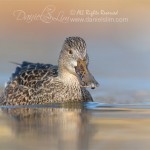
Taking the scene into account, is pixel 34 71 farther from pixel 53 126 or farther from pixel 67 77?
pixel 53 126

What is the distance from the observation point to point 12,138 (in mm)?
7383

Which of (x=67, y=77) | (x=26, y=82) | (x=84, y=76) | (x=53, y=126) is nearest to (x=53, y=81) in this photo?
(x=67, y=77)

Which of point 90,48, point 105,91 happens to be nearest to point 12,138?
point 105,91

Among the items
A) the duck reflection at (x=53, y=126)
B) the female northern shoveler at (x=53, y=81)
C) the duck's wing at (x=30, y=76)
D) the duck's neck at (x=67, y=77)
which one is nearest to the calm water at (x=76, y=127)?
Answer: the duck reflection at (x=53, y=126)

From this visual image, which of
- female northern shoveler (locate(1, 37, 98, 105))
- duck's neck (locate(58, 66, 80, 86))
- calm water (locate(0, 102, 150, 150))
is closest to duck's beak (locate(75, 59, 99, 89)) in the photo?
female northern shoveler (locate(1, 37, 98, 105))

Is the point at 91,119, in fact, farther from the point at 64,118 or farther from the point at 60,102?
the point at 60,102

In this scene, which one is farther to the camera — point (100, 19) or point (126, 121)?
point (100, 19)

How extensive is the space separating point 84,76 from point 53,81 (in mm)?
1028

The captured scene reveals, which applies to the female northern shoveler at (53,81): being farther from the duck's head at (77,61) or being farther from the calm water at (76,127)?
the calm water at (76,127)

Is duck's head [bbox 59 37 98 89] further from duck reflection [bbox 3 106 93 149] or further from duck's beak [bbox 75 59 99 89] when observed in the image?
duck reflection [bbox 3 106 93 149]

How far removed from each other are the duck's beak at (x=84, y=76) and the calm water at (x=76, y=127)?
0.34 m

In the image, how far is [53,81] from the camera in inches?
419

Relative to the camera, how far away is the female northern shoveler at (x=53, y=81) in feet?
33.3

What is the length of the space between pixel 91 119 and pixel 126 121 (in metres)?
0.43
